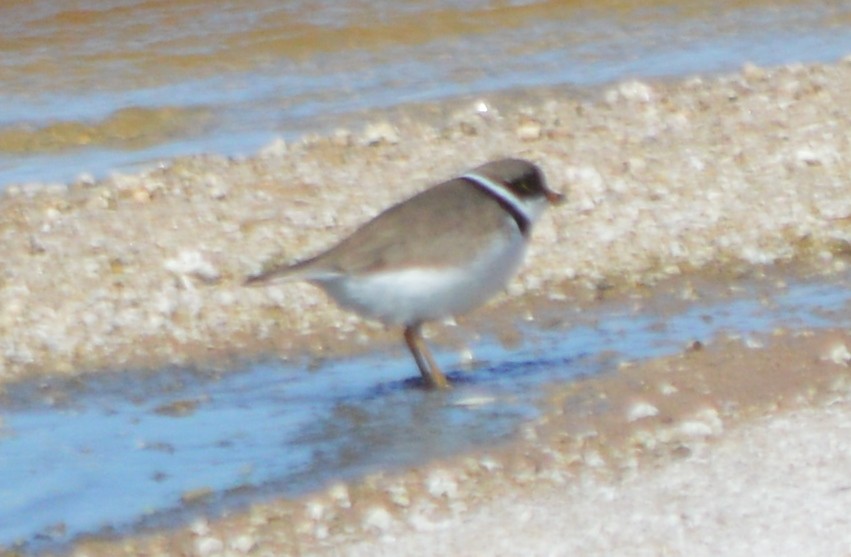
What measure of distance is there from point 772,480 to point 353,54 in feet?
32.6

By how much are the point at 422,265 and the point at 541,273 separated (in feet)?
5.02

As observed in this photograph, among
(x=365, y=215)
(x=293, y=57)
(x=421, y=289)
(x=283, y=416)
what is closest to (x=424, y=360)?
(x=421, y=289)

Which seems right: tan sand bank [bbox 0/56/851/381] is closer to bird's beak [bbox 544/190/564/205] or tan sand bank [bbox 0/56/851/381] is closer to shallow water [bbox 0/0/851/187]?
bird's beak [bbox 544/190/564/205]

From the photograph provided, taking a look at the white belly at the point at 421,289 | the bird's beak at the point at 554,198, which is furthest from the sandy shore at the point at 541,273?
the bird's beak at the point at 554,198

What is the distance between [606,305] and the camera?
7219mm

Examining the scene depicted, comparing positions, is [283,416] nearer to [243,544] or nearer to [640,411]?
[640,411]

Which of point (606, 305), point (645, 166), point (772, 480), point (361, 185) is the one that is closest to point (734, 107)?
point (645, 166)

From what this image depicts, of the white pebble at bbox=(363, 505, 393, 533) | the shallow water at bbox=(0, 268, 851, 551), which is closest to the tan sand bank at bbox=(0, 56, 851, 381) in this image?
the shallow water at bbox=(0, 268, 851, 551)

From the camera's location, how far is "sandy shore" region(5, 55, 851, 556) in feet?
15.4

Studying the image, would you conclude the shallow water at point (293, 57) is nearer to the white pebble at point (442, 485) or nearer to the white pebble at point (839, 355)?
the white pebble at point (839, 355)

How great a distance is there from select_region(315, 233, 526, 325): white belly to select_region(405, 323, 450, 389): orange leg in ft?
0.52

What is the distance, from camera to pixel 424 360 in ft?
20.9

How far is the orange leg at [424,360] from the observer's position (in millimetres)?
6293

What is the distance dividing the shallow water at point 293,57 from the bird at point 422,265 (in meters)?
4.60
